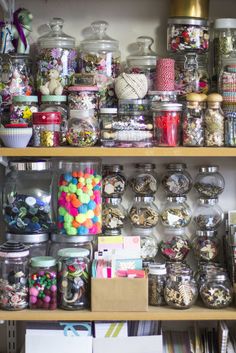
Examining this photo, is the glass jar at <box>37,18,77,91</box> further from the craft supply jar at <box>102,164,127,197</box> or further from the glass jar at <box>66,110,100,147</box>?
the craft supply jar at <box>102,164,127,197</box>

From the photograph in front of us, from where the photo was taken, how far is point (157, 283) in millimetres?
1715

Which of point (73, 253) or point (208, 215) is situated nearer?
point (73, 253)

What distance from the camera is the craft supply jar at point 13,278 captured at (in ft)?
5.45

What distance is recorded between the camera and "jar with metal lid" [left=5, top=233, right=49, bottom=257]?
5.74ft

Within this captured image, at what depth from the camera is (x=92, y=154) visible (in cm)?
165

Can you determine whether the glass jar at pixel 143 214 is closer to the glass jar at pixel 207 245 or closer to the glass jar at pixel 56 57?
the glass jar at pixel 207 245

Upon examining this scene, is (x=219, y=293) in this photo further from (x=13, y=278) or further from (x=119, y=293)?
(x=13, y=278)

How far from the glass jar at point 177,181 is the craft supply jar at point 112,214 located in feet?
0.49

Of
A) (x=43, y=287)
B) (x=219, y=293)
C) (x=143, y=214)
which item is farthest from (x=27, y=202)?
(x=219, y=293)

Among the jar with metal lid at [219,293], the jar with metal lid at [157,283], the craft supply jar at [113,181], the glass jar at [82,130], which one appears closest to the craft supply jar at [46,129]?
the glass jar at [82,130]

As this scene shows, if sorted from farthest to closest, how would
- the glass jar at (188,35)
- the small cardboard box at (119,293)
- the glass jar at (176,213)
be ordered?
the glass jar at (176,213), the glass jar at (188,35), the small cardboard box at (119,293)

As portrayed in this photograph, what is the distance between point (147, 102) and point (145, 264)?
0.46 m

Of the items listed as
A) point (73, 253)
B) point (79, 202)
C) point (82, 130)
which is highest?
point (82, 130)

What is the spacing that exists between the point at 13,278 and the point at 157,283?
1.27ft
